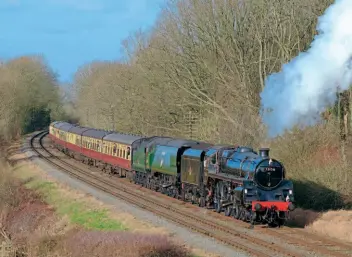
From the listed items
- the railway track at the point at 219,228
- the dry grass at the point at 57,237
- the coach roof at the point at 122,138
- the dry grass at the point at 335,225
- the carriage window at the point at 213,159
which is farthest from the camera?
the coach roof at the point at 122,138

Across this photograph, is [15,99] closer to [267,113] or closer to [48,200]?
[48,200]

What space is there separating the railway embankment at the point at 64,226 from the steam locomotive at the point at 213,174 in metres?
3.73

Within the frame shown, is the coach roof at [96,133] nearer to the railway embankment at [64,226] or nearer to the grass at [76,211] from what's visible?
the railway embankment at [64,226]

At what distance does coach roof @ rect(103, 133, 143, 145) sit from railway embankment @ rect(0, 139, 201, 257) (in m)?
5.50

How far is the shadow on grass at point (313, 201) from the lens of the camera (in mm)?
23312

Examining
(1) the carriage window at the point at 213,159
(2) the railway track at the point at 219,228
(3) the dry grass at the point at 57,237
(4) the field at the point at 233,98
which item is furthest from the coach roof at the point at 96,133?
(1) the carriage window at the point at 213,159

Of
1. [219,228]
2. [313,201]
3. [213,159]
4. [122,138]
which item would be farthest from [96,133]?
[219,228]

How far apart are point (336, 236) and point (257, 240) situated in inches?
133

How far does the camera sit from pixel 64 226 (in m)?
25.0

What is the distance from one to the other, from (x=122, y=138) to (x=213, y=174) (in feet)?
56.4

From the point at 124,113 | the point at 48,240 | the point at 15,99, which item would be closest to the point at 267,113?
the point at 48,240

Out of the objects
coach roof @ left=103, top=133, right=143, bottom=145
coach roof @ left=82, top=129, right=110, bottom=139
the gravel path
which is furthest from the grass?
coach roof @ left=82, top=129, right=110, bottom=139

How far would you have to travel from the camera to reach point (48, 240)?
2034 centimetres

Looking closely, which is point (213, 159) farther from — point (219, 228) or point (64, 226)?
Answer: point (64, 226)
